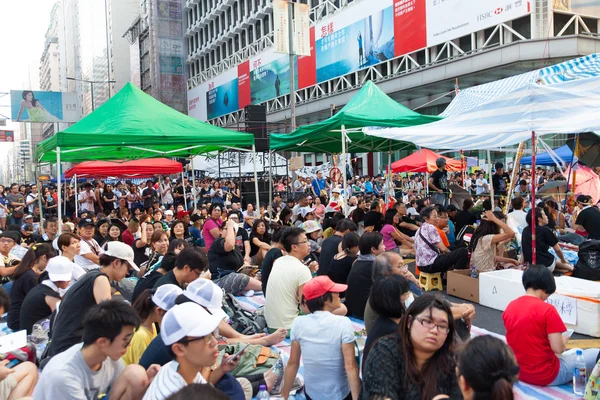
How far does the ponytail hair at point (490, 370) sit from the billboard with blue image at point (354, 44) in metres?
28.3

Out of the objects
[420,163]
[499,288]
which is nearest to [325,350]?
[499,288]

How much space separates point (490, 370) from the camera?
1986 mm

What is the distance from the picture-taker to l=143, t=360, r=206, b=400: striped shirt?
2498mm

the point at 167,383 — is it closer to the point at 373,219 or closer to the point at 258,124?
the point at 373,219

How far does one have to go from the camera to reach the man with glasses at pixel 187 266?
4703 millimetres

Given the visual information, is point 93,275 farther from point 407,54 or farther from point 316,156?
point 316,156

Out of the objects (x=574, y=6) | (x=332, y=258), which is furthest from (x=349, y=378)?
(x=574, y=6)

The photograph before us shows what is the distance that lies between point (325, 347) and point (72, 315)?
1.96 meters

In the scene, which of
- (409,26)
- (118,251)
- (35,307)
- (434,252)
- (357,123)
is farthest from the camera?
(409,26)

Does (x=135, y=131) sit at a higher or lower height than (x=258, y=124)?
lower

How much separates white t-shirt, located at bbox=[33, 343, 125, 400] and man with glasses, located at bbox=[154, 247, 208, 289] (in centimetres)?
178

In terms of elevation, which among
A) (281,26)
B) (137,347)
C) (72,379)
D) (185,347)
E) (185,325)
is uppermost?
(281,26)

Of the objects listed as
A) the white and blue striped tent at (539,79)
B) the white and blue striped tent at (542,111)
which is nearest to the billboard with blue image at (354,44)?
the white and blue striped tent at (539,79)

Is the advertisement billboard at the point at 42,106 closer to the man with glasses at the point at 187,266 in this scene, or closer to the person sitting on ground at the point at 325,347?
the man with glasses at the point at 187,266
